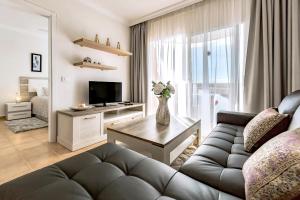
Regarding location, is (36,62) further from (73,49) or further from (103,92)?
(103,92)

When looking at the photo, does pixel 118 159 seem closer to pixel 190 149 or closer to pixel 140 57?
pixel 190 149

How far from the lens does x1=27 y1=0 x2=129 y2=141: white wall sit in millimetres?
2568

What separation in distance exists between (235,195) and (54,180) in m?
0.92

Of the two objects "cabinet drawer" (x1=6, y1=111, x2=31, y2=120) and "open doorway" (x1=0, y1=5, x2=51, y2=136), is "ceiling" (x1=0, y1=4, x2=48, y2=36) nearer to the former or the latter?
"open doorway" (x1=0, y1=5, x2=51, y2=136)

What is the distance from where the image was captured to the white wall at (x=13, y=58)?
13.9 feet

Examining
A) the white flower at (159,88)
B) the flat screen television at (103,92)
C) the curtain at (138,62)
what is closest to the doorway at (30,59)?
the flat screen television at (103,92)

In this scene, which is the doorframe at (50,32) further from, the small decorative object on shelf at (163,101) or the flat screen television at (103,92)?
the small decorative object on shelf at (163,101)

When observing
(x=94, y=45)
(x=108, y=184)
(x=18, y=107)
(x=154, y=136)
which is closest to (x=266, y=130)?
(x=154, y=136)

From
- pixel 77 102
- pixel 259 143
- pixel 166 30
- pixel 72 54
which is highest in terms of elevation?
pixel 166 30

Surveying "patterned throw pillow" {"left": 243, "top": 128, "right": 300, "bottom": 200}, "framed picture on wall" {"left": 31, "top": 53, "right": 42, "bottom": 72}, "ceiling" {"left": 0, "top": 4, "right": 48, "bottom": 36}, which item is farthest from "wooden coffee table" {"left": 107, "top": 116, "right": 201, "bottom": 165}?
"framed picture on wall" {"left": 31, "top": 53, "right": 42, "bottom": 72}

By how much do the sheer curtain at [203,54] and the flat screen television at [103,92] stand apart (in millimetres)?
951

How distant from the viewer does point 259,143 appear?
1159mm

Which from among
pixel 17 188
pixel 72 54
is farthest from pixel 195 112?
pixel 17 188

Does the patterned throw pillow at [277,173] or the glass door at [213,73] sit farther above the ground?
the glass door at [213,73]
